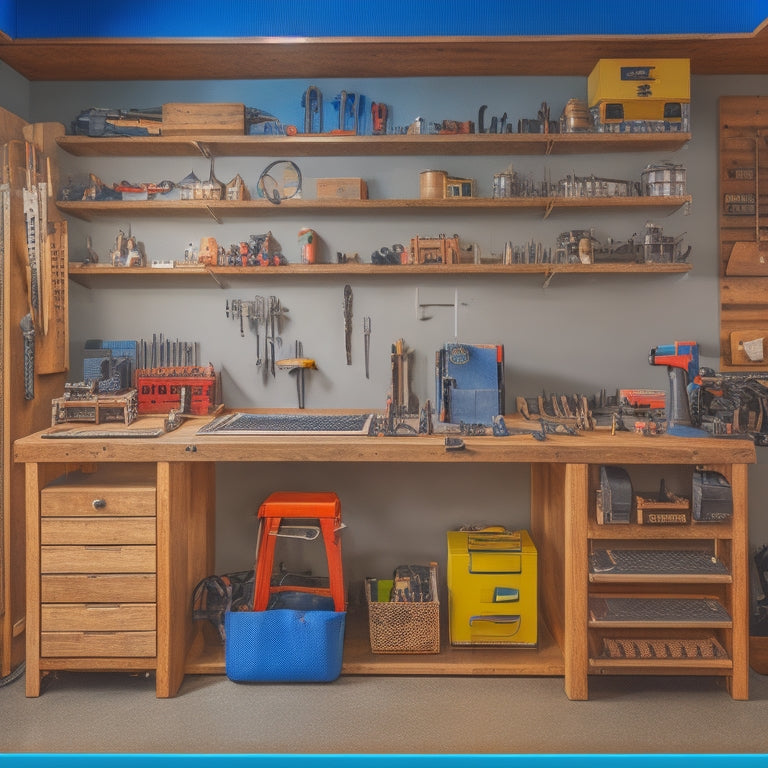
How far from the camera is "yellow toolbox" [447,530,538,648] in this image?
296 cm

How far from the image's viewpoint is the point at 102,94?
3422 millimetres

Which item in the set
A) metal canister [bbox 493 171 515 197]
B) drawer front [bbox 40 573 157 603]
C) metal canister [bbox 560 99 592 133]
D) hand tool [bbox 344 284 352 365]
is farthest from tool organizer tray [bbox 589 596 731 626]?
metal canister [bbox 560 99 592 133]

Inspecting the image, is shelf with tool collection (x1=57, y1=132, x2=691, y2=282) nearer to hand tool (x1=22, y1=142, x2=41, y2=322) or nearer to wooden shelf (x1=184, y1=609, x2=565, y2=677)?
hand tool (x1=22, y1=142, x2=41, y2=322)

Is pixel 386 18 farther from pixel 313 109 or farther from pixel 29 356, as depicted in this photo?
pixel 29 356

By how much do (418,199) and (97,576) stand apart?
7.00 feet

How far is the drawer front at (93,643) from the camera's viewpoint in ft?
8.75

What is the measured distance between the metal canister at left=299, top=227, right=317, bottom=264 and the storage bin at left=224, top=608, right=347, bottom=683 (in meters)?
1.65

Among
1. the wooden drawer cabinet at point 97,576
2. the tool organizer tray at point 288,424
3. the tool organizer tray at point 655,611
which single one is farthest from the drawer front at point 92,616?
the tool organizer tray at point 655,611

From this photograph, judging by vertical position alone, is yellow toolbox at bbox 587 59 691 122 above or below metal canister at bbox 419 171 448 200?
above

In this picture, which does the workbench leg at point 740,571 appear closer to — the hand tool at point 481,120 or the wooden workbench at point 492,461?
the wooden workbench at point 492,461

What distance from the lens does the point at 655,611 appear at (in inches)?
107

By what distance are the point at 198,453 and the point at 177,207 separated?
1.27 m


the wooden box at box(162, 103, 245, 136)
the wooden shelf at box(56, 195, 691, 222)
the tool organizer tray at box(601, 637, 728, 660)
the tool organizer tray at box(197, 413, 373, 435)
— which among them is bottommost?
the tool organizer tray at box(601, 637, 728, 660)

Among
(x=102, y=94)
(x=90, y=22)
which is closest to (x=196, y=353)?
(x=102, y=94)
